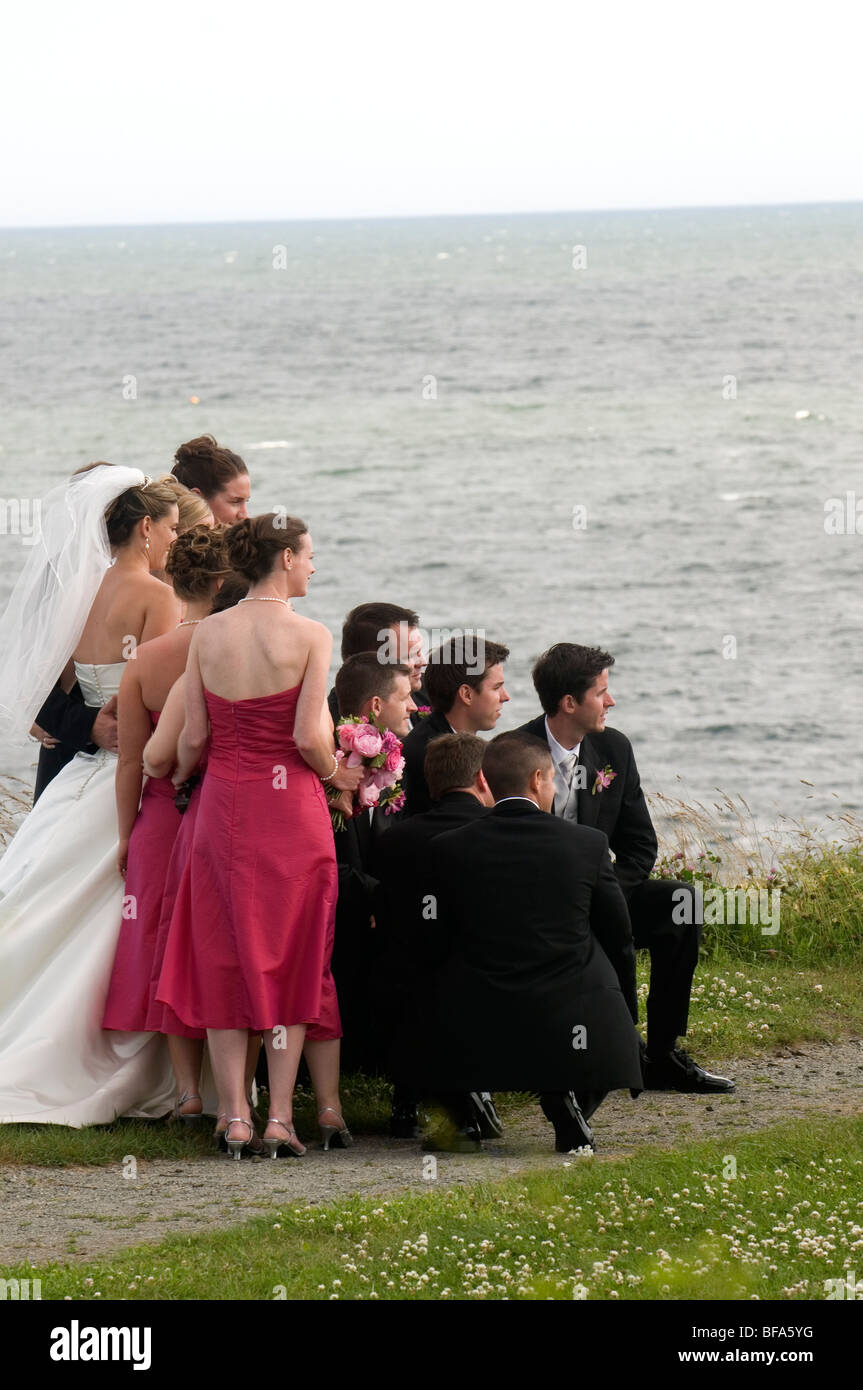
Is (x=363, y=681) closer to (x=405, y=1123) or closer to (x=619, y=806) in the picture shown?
(x=619, y=806)

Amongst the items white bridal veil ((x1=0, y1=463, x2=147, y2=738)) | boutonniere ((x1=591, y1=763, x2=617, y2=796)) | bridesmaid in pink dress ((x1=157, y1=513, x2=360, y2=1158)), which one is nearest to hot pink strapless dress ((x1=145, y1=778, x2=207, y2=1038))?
bridesmaid in pink dress ((x1=157, y1=513, x2=360, y2=1158))

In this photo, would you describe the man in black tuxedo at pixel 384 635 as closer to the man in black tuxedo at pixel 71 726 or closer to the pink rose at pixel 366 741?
the pink rose at pixel 366 741

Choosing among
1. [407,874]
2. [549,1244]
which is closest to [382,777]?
[407,874]

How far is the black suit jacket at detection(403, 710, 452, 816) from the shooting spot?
688cm

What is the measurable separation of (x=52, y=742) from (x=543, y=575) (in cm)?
2611

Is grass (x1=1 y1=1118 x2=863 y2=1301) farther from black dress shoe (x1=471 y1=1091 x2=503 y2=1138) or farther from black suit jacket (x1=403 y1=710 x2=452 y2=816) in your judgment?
black suit jacket (x1=403 y1=710 x2=452 y2=816)

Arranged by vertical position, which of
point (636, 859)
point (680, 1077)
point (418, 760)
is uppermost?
point (418, 760)

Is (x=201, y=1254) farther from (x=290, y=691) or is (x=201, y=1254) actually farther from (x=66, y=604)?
(x=66, y=604)

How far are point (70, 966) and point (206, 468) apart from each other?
2.50 m

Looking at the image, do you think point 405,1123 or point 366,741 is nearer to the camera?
point 366,741

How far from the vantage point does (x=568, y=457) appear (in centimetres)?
4753

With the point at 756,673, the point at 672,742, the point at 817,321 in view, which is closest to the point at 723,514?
the point at 756,673

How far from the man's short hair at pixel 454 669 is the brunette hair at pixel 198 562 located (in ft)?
3.17

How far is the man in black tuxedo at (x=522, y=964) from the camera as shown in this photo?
5.93 m
